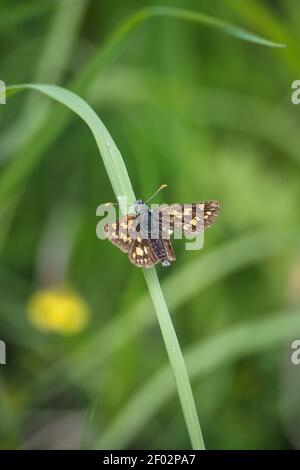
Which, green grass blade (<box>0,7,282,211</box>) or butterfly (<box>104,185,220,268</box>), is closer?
butterfly (<box>104,185,220,268</box>)

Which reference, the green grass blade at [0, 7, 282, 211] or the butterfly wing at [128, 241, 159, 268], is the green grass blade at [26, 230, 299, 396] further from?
the butterfly wing at [128, 241, 159, 268]


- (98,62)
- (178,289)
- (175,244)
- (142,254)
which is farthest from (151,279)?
(175,244)

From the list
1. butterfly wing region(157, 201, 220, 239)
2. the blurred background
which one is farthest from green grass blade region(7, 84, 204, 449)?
the blurred background

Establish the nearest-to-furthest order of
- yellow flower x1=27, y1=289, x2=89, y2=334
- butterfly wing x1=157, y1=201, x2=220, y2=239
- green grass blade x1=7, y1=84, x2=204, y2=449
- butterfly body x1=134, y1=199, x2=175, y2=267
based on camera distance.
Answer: green grass blade x1=7, y1=84, x2=204, y2=449 → butterfly body x1=134, y1=199, x2=175, y2=267 → butterfly wing x1=157, y1=201, x2=220, y2=239 → yellow flower x1=27, y1=289, x2=89, y2=334

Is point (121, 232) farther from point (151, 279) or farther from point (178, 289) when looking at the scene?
point (178, 289)

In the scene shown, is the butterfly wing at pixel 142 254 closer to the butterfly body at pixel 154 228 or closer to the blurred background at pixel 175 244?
the butterfly body at pixel 154 228

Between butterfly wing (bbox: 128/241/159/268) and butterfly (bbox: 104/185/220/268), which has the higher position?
butterfly (bbox: 104/185/220/268)

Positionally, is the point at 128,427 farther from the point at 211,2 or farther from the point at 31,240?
the point at 211,2

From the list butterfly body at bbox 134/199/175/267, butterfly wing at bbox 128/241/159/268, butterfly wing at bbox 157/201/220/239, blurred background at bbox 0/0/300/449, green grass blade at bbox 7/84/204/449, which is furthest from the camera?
blurred background at bbox 0/0/300/449
